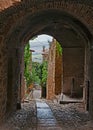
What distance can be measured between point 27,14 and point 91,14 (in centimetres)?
156

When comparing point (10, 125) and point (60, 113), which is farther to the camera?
point (60, 113)

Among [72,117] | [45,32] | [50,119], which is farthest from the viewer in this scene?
[45,32]

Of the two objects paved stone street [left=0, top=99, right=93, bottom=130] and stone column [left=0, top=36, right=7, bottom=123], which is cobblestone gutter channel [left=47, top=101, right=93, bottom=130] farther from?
stone column [left=0, top=36, right=7, bottom=123]

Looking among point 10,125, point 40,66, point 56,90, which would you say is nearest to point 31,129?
point 10,125

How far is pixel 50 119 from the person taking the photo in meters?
10.2

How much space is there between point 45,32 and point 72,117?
640 centimetres

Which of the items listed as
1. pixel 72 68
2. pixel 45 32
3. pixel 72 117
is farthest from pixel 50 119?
pixel 72 68

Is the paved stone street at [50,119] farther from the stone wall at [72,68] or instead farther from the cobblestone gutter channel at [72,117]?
the stone wall at [72,68]

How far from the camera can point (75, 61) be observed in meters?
17.1

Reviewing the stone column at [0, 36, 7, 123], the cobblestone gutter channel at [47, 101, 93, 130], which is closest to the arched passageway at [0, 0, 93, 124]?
the stone column at [0, 36, 7, 123]

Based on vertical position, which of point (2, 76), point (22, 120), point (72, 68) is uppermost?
point (72, 68)

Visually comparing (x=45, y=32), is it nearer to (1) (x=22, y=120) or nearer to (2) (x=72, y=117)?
(2) (x=72, y=117)

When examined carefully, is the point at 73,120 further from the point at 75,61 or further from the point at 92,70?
the point at 75,61

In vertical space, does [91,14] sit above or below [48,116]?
above
